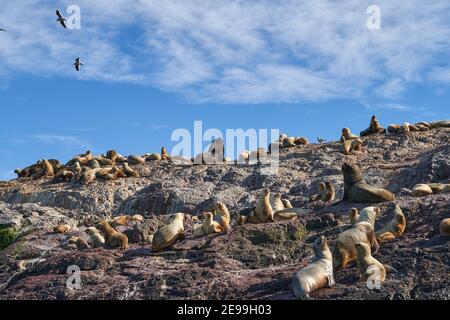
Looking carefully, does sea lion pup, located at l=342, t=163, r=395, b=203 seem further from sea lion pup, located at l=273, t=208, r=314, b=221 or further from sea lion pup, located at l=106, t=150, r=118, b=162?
sea lion pup, located at l=106, t=150, r=118, b=162

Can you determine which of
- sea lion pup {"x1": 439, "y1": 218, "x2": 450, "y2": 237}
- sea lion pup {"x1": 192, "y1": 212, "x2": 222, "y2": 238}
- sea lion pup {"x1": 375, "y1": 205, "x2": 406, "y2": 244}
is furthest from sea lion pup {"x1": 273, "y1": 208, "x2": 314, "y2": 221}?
sea lion pup {"x1": 439, "y1": 218, "x2": 450, "y2": 237}

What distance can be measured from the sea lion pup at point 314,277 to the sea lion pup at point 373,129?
18.2 metres

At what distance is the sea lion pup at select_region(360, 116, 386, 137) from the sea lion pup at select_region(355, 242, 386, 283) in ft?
59.4

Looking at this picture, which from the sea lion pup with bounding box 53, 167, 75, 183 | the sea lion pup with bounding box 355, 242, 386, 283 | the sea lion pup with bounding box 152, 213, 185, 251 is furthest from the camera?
the sea lion pup with bounding box 53, 167, 75, 183

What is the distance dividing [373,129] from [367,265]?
1856 centimetres

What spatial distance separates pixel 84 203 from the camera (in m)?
25.6

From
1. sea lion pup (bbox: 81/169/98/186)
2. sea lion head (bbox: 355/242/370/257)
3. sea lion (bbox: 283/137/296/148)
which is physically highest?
sea lion (bbox: 283/137/296/148)

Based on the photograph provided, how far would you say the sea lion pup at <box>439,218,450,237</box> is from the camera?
39.6 ft

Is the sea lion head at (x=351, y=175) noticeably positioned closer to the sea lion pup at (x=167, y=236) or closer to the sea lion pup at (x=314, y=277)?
the sea lion pup at (x=167, y=236)

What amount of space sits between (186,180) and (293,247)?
12612 millimetres

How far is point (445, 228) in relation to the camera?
12086 millimetres
